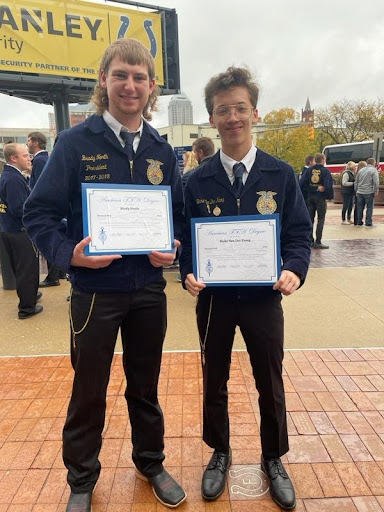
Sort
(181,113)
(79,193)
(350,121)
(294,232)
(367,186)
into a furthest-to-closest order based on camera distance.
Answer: (181,113), (350,121), (367,186), (294,232), (79,193)

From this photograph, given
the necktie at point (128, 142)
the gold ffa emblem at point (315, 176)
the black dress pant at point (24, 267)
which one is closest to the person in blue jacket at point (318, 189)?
the gold ffa emblem at point (315, 176)

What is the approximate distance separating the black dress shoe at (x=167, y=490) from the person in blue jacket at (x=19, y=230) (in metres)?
3.47

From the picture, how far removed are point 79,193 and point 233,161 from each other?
82cm

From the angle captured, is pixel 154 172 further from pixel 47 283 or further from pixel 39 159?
pixel 47 283

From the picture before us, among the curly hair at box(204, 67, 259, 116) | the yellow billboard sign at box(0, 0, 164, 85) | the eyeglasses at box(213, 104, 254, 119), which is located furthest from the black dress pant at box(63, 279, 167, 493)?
the yellow billboard sign at box(0, 0, 164, 85)

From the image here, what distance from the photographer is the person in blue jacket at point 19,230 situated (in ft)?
16.5

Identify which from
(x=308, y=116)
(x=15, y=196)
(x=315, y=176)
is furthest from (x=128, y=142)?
(x=308, y=116)

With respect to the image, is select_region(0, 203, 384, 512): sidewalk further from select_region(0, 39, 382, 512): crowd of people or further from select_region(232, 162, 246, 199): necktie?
select_region(232, 162, 246, 199): necktie

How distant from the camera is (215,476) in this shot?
223 cm

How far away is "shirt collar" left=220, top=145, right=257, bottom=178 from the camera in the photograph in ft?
6.77

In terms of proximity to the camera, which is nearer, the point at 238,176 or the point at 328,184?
the point at 238,176

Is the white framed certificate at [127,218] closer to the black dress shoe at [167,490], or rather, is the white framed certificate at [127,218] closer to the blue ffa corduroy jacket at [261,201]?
the blue ffa corduroy jacket at [261,201]

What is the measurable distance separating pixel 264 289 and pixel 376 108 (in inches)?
1687

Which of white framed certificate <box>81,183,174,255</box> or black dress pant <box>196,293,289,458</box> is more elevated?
white framed certificate <box>81,183,174,255</box>
